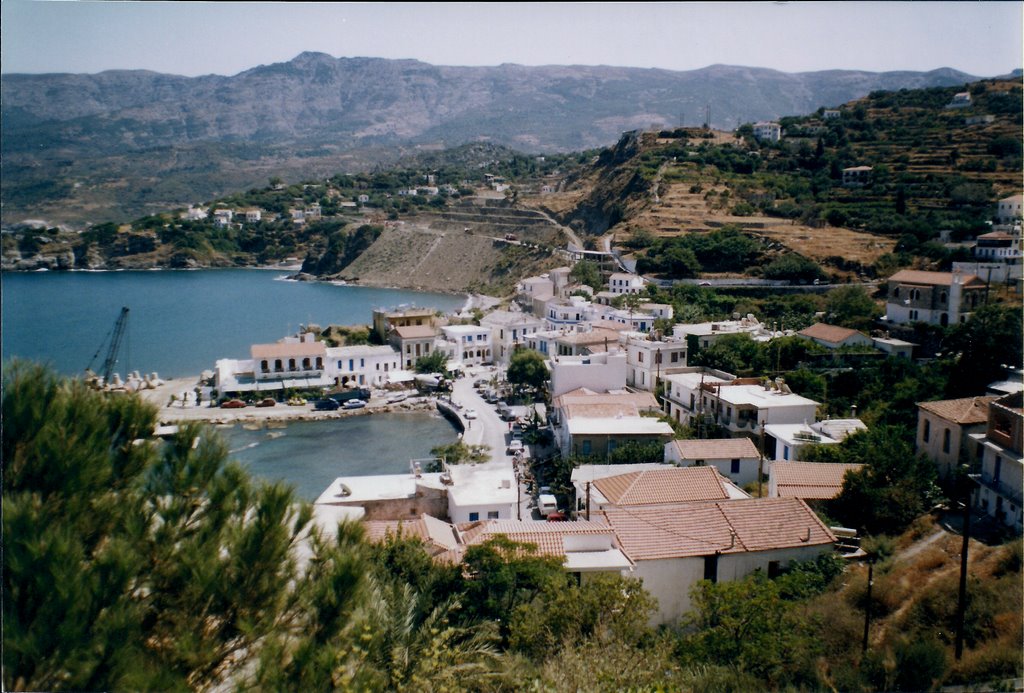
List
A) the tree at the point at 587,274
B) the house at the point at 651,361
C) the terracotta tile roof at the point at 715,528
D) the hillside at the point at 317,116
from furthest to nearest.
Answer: the hillside at the point at 317,116, the tree at the point at 587,274, the house at the point at 651,361, the terracotta tile roof at the point at 715,528

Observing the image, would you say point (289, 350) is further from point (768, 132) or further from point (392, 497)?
point (768, 132)

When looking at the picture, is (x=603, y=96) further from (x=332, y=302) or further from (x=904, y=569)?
(x=904, y=569)

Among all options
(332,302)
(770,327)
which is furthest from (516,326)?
(332,302)

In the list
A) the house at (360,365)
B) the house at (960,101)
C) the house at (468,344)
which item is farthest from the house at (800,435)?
the house at (960,101)

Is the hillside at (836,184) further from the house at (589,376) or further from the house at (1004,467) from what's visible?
the house at (1004,467)

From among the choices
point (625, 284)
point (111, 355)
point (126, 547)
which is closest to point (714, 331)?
point (625, 284)
